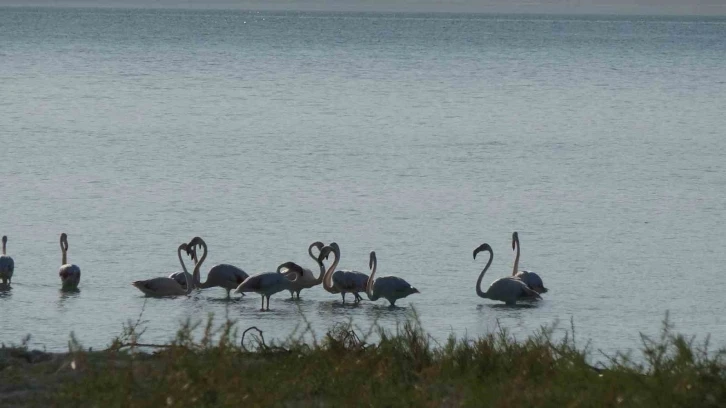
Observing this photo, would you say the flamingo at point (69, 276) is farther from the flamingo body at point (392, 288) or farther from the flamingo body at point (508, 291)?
the flamingo body at point (508, 291)

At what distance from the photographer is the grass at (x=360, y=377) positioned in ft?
22.1

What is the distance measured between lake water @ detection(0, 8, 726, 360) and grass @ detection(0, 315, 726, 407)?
315 centimetres

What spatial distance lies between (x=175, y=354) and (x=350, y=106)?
33.0 metres

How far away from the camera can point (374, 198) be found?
19469mm

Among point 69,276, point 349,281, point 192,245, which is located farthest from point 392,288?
point 69,276

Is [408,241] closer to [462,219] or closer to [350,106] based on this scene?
[462,219]

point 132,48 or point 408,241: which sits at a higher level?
point 132,48

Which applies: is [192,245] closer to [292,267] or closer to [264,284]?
[292,267]

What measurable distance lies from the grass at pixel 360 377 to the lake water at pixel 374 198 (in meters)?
3.15

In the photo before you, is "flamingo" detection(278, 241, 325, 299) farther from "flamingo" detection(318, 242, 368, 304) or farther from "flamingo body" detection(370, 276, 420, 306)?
"flamingo body" detection(370, 276, 420, 306)

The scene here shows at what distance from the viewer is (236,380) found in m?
6.89

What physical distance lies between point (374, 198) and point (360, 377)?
39.4 feet

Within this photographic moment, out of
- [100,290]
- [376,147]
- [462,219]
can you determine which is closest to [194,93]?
[376,147]

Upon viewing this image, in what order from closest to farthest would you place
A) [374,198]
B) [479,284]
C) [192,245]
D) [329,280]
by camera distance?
[479,284], [329,280], [192,245], [374,198]
